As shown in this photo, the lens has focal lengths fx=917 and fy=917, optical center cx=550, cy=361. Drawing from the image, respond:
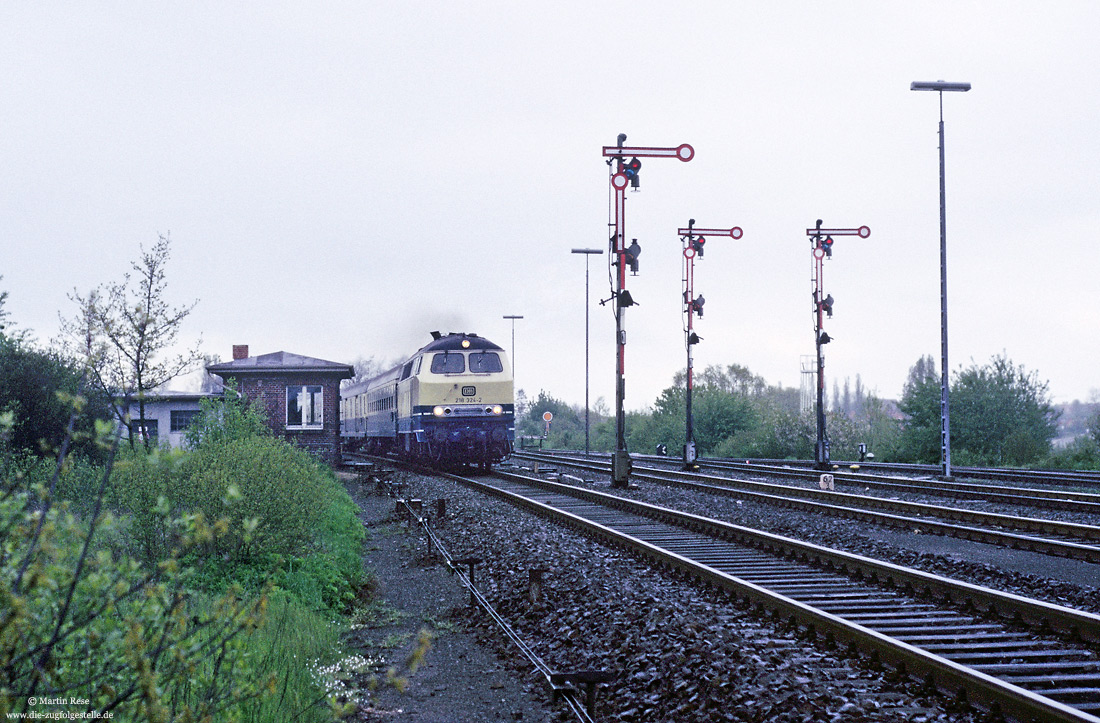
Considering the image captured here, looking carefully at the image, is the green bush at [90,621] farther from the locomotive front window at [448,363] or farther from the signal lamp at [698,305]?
the signal lamp at [698,305]

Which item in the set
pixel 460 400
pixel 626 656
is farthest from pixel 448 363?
pixel 626 656

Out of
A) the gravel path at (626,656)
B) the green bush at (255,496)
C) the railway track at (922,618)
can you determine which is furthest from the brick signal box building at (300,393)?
the gravel path at (626,656)

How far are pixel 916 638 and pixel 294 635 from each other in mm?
4736

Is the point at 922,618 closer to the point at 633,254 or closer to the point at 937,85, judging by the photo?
the point at 633,254

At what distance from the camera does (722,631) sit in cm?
696

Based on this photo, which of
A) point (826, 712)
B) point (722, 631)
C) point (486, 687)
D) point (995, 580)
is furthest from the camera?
point (995, 580)

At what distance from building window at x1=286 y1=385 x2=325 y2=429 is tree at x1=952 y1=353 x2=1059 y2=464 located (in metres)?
22.5

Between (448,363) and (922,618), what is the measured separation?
1839cm

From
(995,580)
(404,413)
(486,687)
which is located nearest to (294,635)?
(486,687)

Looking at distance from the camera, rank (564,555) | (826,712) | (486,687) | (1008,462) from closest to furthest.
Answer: (826,712)
(486,687)
(564,555)
(1008,462)

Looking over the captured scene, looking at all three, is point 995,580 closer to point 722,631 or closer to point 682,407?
point 722,631

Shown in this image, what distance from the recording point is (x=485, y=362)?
25.4m

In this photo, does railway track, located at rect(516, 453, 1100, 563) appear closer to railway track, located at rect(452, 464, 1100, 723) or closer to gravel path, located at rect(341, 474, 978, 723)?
railway track, located at rect(452, 464, 1100, 723)

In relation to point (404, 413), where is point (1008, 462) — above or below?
below
